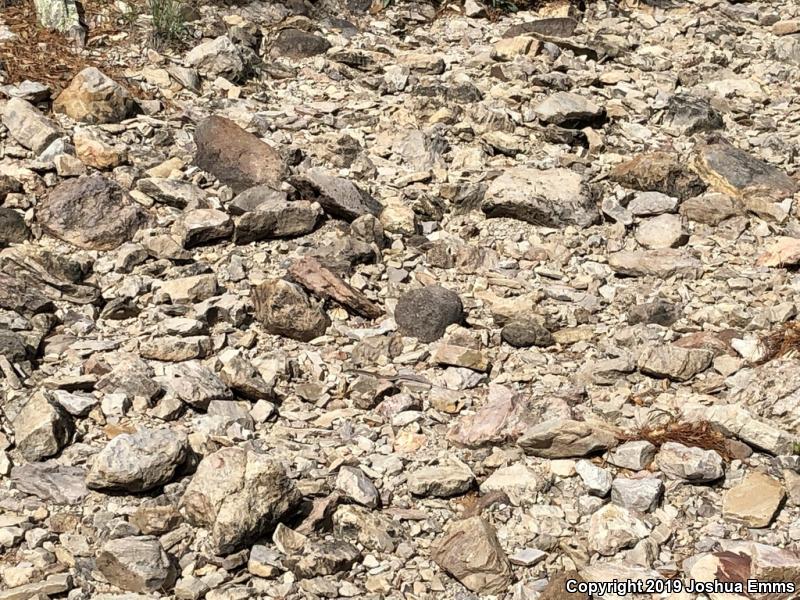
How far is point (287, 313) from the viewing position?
4.80m

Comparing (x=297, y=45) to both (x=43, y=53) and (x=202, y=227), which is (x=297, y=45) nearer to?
(x=43, y=53)

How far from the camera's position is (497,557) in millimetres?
3477

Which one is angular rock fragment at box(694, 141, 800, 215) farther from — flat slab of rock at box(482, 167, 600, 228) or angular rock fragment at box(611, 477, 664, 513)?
angular rock fragment at box(611, 477, 664, 513)

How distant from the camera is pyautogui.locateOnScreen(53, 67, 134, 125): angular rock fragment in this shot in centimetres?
611

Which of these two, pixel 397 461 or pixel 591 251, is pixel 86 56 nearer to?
pixel 591 251

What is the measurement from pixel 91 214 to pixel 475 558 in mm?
3102

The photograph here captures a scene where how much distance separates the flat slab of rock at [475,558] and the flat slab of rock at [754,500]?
94cm

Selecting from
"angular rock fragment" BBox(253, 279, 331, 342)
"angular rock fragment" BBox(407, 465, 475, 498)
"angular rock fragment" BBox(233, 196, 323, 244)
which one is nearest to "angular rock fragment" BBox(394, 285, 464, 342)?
"angular rock fragment" BBox(253, 279, 331, 342)

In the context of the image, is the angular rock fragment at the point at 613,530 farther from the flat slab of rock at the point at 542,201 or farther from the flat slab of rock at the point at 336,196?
the flat slab of rock at the point at 336,196

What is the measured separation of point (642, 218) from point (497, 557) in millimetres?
3015

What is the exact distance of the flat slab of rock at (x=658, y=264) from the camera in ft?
17.6

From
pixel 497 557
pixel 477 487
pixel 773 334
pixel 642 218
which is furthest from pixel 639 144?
pixel 497 557

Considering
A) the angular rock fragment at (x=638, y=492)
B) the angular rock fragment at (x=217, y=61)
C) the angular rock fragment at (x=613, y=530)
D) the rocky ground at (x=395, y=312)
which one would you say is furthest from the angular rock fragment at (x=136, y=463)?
the angular rock fragment at (x=217, y=61)

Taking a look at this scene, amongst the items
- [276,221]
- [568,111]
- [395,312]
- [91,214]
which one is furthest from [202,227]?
[568,111]
